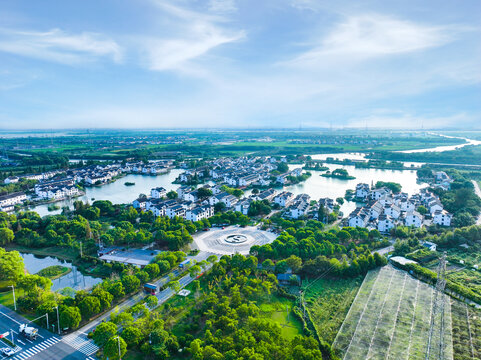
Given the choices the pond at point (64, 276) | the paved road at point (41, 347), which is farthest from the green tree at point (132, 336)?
the pond at point (64, 276)

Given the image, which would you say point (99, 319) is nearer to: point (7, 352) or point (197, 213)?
point (7, 352)

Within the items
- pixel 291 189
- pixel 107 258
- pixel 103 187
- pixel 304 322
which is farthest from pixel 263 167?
pixel 304 322

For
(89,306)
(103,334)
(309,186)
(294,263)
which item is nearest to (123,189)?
(309,186)

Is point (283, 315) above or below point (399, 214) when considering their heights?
below

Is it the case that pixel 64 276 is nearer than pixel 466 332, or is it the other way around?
pixel 466 332

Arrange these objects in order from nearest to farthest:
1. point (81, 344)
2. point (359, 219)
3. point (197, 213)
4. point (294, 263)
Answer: point (81, 344), point (294, 263), point (359, 219), point (197, 213)

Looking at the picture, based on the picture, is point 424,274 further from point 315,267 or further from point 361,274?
point 315,267

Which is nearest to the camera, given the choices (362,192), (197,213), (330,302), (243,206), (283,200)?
(330,302)

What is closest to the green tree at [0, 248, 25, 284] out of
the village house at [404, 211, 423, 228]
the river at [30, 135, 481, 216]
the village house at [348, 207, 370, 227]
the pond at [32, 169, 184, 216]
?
the pond at [32, 169, 184, 216]
